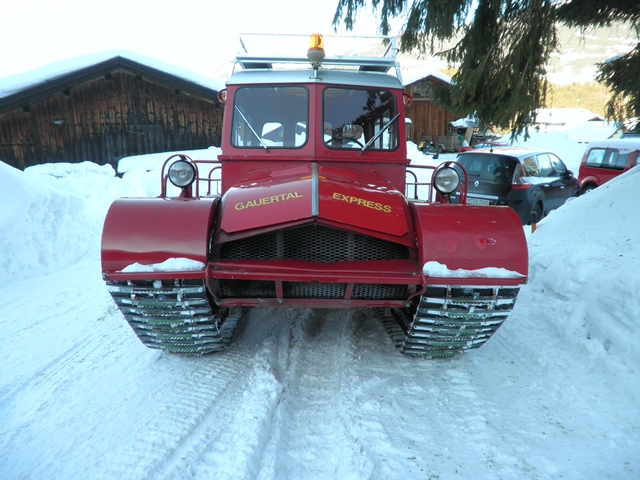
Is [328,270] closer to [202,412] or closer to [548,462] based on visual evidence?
[202,412]

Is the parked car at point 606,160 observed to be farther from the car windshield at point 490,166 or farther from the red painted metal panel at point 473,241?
the red painted metal panel at point 473,241

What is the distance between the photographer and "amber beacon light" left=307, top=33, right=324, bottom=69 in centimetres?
442

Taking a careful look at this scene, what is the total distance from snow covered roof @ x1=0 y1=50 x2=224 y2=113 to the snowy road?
11.9 meters

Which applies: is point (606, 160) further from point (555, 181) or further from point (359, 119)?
point (359, 119)

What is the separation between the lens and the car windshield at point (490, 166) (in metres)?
9.52

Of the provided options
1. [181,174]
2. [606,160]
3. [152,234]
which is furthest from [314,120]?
[606,160]

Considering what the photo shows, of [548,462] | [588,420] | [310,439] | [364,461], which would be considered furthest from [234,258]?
[588,420]

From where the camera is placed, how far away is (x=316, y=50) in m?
4.43

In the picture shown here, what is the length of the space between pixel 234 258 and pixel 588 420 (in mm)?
→ 2646

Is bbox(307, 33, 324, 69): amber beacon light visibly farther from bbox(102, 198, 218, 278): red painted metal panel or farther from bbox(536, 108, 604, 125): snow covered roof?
bbox(536, 108, 604, 125): snow covered roof

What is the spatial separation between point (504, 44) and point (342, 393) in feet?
16.2

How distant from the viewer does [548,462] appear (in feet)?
8.38

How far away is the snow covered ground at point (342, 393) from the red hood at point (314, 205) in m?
1.19

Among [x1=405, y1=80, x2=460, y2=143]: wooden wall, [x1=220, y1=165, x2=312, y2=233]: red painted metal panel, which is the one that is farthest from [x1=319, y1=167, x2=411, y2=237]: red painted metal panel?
[x1=405, y1=80, x2=460, y2=143]: wooden wall
